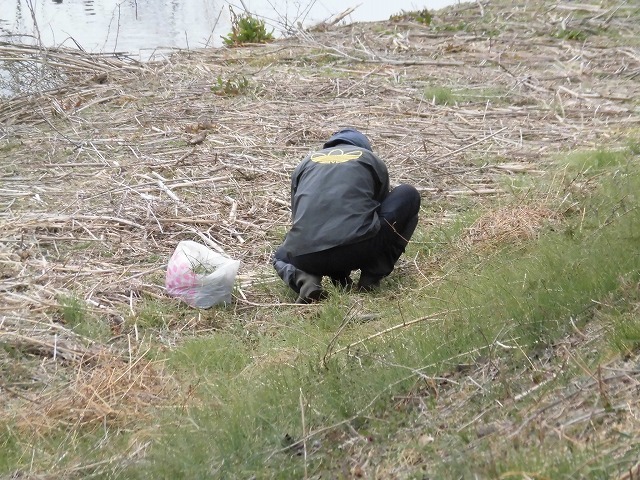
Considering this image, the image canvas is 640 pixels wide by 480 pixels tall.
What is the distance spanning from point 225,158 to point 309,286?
130 inches

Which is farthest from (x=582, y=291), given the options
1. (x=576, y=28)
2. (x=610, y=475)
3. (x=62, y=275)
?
(x=576, y=28)

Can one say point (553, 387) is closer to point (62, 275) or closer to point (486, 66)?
point (62, 275)

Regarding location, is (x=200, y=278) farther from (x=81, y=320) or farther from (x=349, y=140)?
(x=349, y=140)

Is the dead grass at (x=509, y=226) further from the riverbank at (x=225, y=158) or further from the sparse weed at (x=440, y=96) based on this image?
the sparse weed at (x=440, y=96)

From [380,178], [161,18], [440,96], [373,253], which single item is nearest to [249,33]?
[440,96]

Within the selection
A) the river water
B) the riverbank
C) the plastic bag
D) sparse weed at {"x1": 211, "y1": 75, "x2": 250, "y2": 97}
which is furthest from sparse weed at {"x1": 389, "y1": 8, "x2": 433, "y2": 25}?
the plastic bag

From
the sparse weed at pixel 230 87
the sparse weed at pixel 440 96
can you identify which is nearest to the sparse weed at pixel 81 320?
the sparse weed at pixel 440 96

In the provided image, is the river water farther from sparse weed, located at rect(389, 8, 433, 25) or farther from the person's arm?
the person's arm

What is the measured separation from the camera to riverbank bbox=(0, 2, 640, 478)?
5.27 metres

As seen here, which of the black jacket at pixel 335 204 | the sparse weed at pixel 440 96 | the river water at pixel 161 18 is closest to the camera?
the black jacket at pixel 335 204

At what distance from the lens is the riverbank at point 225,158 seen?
5.27m

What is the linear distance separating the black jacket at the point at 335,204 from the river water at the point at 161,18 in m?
9.22

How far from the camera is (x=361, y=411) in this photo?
384 cm

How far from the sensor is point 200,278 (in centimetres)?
627
